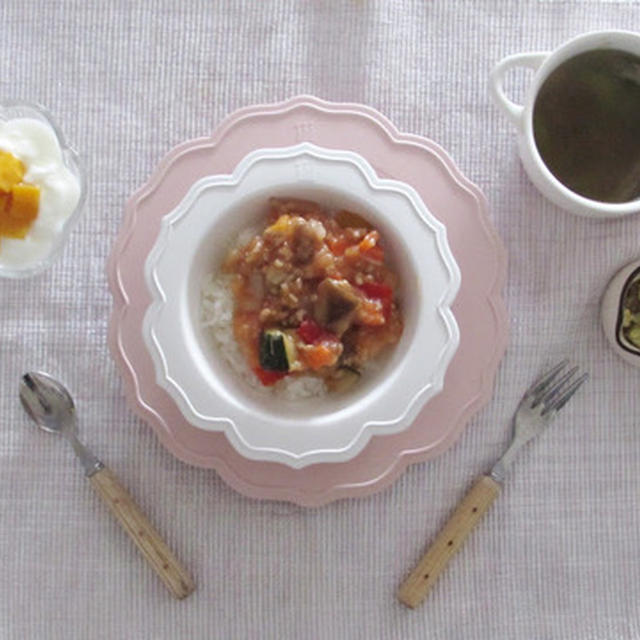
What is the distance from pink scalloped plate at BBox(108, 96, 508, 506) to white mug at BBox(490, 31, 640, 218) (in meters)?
0.10

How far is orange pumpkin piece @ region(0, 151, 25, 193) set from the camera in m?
1.40

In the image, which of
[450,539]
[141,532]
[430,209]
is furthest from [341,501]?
[430,209]

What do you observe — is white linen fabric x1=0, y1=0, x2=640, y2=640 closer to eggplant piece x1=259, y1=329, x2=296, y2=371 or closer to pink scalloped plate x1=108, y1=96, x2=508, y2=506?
pink scalloped plate x1=108, y1=96, x2=508, y2=506

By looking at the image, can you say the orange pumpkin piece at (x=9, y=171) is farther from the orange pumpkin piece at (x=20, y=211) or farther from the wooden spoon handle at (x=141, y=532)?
the wooden spoon handle at (x=141, y=532)

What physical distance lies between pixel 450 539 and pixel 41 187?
800 mm

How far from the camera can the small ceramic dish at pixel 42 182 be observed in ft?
4.73

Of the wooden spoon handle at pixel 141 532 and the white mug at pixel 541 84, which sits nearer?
the white mug at pixel 541 84

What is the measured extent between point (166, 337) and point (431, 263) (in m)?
0.37

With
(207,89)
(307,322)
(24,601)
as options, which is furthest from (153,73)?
(24,601)

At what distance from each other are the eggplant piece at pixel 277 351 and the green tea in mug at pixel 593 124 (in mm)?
454

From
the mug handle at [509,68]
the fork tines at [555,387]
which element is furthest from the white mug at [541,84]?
the fork tines at [555,387]

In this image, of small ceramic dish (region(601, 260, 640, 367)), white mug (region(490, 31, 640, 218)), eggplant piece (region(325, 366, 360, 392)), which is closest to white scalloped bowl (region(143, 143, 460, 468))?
eggplant piece (region(325, 366, 360, 392))

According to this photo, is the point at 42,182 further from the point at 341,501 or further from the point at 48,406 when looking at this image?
the point at 341,501

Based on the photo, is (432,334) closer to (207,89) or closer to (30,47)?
(207,89)
